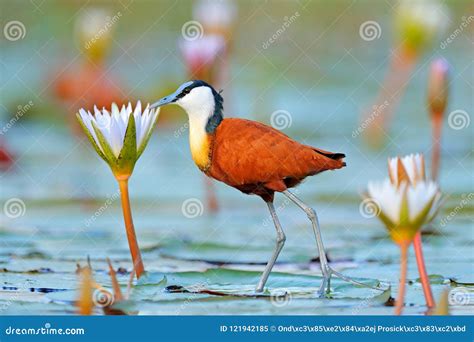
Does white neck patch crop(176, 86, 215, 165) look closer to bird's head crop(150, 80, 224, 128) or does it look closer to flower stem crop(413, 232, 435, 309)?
bird's head crop(150, 80, 224, 128)

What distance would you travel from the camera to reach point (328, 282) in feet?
18.9

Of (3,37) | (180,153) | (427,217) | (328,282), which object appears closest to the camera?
(427,217)

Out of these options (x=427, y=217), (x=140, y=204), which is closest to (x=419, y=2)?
(x=140, y=204)

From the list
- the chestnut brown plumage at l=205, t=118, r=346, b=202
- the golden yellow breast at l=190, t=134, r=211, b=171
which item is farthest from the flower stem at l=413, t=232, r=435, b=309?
the golden yellow breast at l=190, t=134, r=211, b=171

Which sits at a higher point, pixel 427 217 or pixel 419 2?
pixel 419 2

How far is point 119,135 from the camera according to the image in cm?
527

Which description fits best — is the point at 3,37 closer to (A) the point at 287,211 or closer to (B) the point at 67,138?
(B) the point at 67,138

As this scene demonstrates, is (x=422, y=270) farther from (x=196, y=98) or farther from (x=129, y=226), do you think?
(x=196, y=98)

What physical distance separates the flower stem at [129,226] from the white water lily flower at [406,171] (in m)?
1.43

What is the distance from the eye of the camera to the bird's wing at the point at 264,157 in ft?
18.8

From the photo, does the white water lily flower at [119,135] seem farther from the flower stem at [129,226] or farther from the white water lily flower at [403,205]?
the white water lily flower at [403,205]

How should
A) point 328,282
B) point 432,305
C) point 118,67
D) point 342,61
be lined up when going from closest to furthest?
point 432,305 < point 328,282 < point 118,67 < point 342,61
